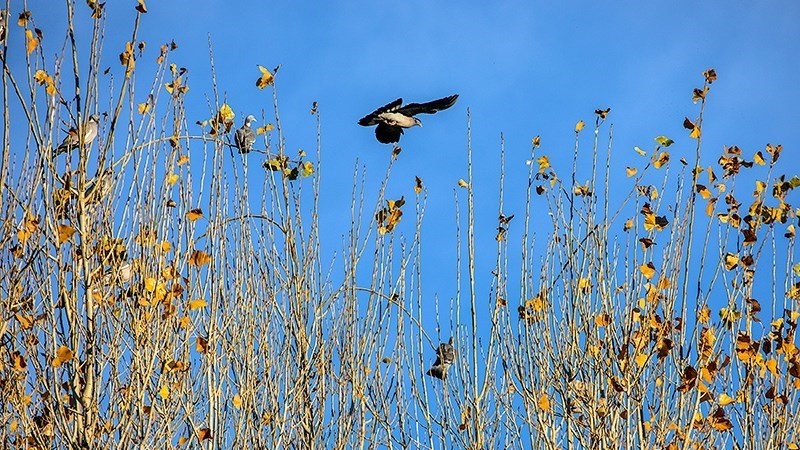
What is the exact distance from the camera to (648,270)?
15.0ft

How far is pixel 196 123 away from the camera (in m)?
4.84

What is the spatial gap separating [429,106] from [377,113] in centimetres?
27

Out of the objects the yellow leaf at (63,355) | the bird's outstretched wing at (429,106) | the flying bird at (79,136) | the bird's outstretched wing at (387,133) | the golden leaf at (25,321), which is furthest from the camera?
the bird's outstretched wing at (387,133)

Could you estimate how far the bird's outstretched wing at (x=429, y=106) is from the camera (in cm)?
482

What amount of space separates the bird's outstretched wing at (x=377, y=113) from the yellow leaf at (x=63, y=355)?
183 centimetres

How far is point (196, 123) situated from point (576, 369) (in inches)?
87.9

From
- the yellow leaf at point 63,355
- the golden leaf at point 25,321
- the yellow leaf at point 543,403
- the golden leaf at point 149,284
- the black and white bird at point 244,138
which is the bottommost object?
the yellow leaf at point 63,355

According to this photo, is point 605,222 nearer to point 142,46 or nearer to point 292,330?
point 292,330

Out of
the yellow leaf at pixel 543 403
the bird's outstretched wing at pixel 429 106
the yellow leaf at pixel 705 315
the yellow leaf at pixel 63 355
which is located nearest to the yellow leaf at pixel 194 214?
the yellow leaf at pixel 63 355

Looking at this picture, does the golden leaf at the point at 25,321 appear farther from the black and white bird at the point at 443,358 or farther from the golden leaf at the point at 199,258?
the black and white bird at the point at 443,358

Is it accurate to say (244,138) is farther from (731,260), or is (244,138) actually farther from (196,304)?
(731,260)

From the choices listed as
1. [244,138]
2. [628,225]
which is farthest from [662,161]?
[244,138]

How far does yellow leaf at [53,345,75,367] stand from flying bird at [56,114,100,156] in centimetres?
87

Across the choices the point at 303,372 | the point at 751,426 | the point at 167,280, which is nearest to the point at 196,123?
the point at 167,280
